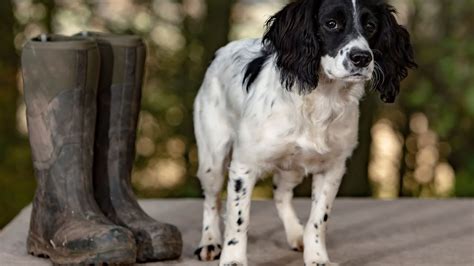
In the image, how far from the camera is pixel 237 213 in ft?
10.9

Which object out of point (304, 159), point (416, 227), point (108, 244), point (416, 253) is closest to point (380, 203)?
point (416, 227)

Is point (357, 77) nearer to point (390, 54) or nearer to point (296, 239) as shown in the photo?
point (390, 54)

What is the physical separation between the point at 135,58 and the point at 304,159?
0.77 meters

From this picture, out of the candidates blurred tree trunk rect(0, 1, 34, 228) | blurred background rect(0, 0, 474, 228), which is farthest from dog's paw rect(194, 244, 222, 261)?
blurred tree trunk rect(0, 1, 34, 228)

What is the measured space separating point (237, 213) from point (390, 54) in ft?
2.29

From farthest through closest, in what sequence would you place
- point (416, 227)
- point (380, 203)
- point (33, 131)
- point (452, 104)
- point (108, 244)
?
point (452, 104) → point (380, 203) → point (416, 227) → point (33, 131) → point (108, 244)

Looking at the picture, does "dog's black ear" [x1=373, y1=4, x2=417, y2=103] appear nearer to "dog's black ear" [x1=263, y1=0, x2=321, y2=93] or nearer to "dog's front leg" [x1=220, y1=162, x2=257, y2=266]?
"dog's black ear" [x1=263, y1=0, x2=321, y2=93]

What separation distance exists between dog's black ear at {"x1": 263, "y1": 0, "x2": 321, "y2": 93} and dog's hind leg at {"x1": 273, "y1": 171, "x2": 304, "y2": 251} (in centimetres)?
64

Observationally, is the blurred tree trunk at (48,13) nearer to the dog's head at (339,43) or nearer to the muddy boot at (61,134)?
the muddy boot at (61,134)

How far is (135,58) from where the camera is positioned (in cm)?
367

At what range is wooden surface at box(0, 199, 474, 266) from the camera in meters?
3.57

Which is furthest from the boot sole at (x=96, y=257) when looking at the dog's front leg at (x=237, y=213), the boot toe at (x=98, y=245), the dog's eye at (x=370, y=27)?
the dog's eye at (x=370, y=27)

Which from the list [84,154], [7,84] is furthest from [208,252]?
[7,84]

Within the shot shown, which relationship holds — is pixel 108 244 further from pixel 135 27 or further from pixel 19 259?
pixel 135 27
